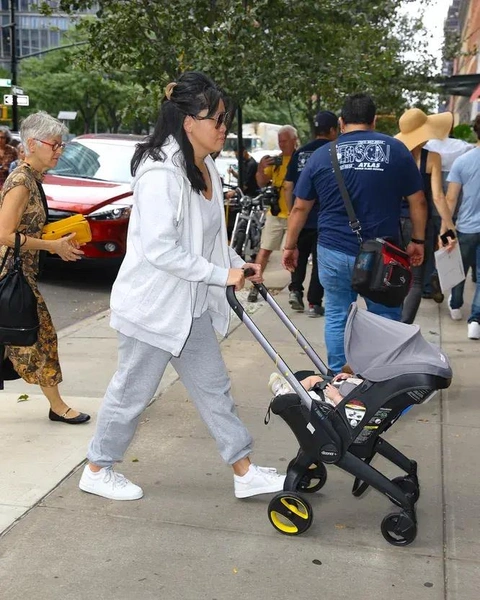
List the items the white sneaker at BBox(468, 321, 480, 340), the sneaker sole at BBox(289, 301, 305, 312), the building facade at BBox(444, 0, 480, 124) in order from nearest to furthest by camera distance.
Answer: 1. the white sneaker at BBox(468, 321, 480, 340)
2. the sneaker sole at BBox(289, 301, 305, 312)
3. the building facade at BBox(444, 0, 480, 124)

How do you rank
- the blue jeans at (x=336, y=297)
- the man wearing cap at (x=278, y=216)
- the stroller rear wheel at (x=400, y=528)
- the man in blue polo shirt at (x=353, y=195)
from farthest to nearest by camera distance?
the man wearing cap at (x=278, y=216) < the blue jeans at (x=336, y=297) < the man in blue polo shirt at (x=353, y=195) < the stroller rear wheel at (x=400, y=528)

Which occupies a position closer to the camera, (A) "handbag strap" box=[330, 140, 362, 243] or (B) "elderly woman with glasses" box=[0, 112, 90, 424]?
(B) "elderly woman with glasses" box=[0, 112, 90, 424]

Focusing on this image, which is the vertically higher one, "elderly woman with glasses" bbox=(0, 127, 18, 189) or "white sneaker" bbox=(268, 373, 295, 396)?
"elderly woman with glasses" bbox=(0, 127, 18, 189)

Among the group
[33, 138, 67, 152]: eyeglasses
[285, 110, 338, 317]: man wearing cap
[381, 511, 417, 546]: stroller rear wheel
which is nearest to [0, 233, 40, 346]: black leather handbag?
[33, 138, 67, 152]: eyeglasses

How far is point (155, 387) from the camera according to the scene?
12.9 feet

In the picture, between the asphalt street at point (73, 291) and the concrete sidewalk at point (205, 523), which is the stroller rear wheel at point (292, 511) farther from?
the asphalt street at point (73, 291)

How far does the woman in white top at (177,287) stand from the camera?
3.57 metres

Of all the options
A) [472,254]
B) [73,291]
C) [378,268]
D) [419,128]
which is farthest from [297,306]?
[378,268]

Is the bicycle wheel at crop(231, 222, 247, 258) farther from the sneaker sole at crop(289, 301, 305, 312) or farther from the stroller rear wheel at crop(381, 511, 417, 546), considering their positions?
the stroller rear wheel at crop(381, 511, 417, 546)

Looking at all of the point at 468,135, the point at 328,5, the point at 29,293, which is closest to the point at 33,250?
the point at 29,293

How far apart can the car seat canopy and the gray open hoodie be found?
1.99 feet

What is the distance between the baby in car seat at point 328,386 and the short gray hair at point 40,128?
1800mm

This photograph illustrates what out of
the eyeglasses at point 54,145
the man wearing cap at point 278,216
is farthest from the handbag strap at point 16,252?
the man wearing cap at point 278,216

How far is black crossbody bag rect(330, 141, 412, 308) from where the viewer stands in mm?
4641
